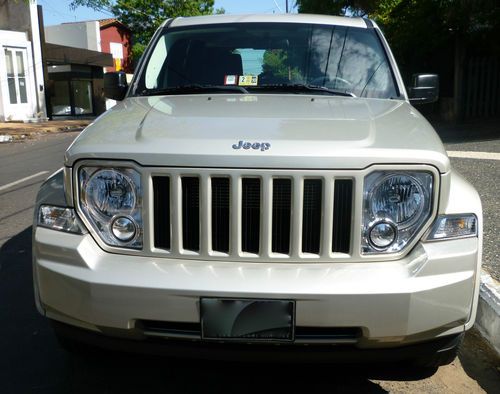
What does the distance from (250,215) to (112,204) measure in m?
0.61

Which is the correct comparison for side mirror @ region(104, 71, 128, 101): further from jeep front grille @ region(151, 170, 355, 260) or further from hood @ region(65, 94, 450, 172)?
jeep front grille @ region(151, 170, 355, 260)

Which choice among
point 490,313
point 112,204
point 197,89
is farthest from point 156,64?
point 490,313

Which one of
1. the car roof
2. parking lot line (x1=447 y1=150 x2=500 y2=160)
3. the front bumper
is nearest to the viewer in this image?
the front bumper

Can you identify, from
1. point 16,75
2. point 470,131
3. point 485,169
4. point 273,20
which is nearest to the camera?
point 273,20

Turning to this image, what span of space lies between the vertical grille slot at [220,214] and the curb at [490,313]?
186cm

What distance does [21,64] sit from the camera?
24.1 meters

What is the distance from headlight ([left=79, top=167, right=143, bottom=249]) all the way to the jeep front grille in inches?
3.8

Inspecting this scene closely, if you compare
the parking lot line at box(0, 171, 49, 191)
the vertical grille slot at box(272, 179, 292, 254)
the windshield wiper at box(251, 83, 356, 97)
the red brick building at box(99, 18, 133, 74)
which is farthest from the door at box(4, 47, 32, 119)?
the vertical grille slot at box(272, 179, 292, 254)

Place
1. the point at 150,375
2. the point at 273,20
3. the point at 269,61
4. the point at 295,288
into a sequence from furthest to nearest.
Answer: the point at 273,20
the point at 269,61
the point at 150,375
the point at 295,288

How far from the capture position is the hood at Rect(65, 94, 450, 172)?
2.27 m

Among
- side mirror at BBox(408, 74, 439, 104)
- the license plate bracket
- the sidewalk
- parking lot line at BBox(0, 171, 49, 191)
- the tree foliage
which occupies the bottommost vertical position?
the sidewalk

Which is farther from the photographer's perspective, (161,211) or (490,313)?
(490,313)

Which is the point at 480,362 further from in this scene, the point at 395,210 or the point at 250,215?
the point at 250,215

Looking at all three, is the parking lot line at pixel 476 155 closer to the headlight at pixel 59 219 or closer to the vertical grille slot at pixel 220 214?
the vertical grille slot at pixel 220 214
